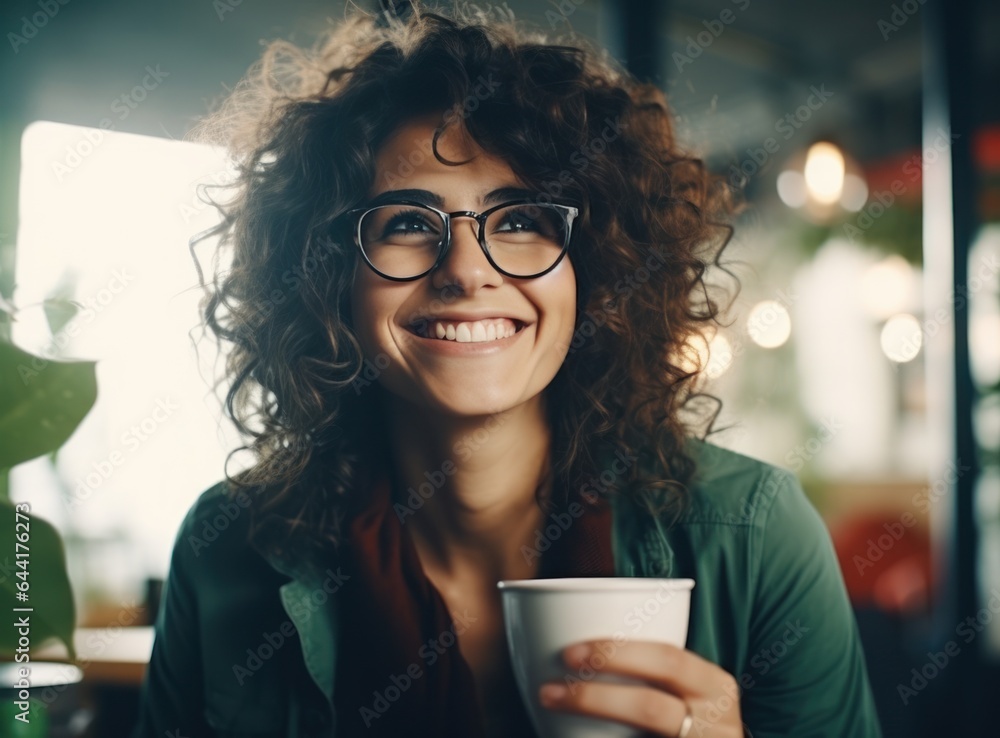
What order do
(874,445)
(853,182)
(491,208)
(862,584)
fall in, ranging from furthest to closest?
1. (853,182)
2. (874,445)
3. (862,584)
4. (491,208)

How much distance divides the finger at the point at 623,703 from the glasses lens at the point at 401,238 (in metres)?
0.38

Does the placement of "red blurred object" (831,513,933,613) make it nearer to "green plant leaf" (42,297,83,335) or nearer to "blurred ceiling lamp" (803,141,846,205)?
"blurred ceiling lamp" (803,141,846,205)

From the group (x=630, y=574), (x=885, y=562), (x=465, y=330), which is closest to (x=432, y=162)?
(x=465, y=330)

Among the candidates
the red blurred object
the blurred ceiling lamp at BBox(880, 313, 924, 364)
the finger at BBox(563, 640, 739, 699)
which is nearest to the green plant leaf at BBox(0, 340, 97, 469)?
the finger at BBox(563, 640, 739, 699)

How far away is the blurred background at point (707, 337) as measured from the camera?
0.72 m

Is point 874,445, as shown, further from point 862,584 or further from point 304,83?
point 304,83

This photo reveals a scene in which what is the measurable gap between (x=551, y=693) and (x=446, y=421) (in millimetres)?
279

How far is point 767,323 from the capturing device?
37.7 inches

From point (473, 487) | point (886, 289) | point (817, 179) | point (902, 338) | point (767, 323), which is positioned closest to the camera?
point (473, 487)

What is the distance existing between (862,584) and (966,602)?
21.6 inches

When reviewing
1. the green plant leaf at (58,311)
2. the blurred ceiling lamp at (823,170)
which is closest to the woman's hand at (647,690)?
the green plant leaf at (58,311)

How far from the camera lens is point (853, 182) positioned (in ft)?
6.57

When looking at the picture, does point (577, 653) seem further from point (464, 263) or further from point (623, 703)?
point (464, 263)

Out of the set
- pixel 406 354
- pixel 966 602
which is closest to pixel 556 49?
pixel 406 354
